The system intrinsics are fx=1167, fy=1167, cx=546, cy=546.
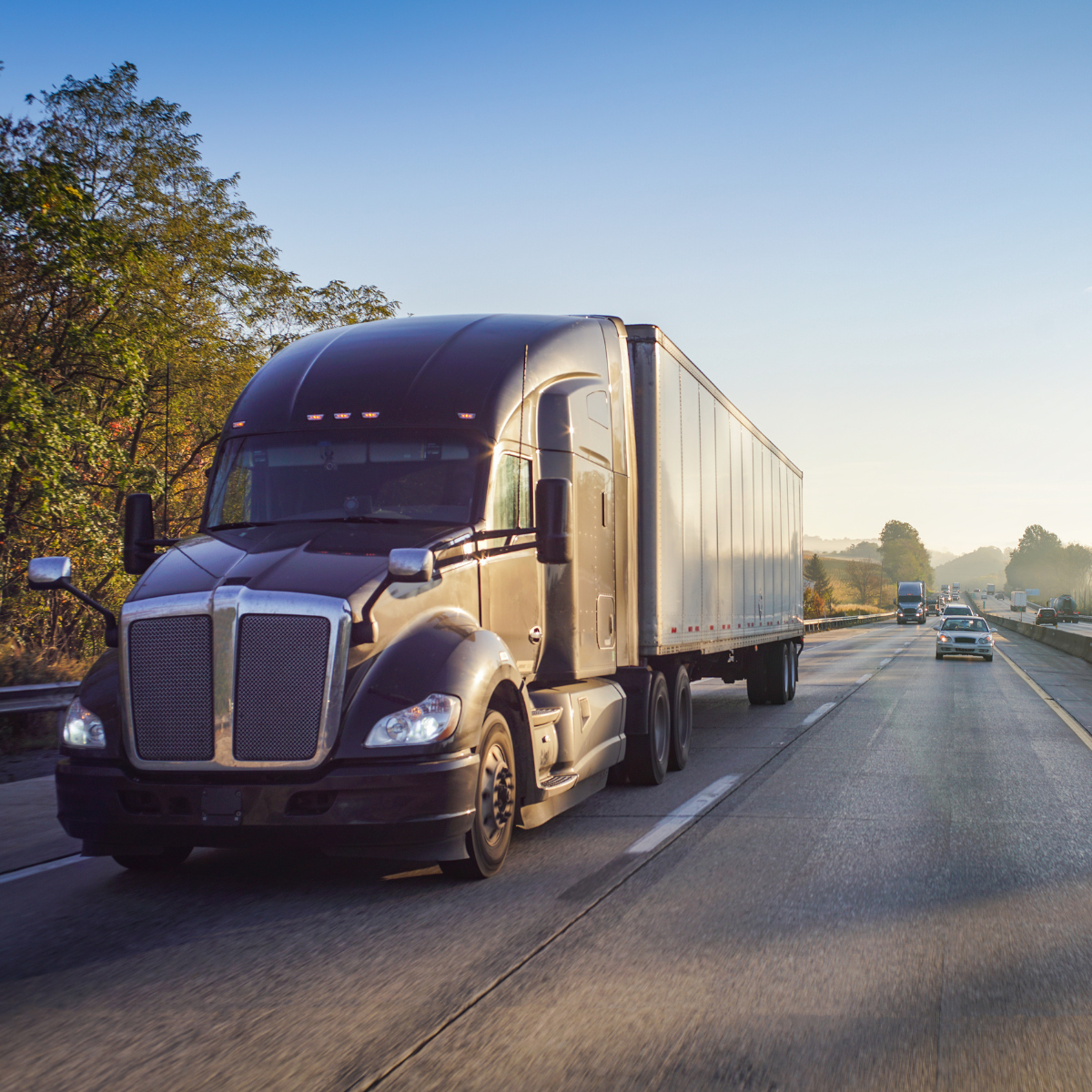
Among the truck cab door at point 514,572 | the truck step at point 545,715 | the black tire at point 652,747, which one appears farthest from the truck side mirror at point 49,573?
the black tire at point 652,747

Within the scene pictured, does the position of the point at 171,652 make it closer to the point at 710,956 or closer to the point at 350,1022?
the point at 350,1022

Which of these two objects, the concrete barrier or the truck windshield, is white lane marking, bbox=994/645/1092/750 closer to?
the truck windshield

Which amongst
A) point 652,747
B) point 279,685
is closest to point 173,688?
point 279,685

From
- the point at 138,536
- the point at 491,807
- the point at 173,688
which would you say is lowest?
the point at 491,807

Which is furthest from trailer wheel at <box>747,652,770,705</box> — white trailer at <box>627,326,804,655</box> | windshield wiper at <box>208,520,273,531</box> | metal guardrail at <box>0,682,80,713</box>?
windshield wiper at <box>208,520,273,531</box>

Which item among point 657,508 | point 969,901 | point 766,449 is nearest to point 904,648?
point 766,449

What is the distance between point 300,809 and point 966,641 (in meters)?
33.6

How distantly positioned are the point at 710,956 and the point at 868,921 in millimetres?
987

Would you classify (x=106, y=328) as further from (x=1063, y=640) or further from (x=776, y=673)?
(x=1063, y=640)

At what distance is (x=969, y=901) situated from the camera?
5816 millimetres

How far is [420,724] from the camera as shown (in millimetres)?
5738

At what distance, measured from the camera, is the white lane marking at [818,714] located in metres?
15.3

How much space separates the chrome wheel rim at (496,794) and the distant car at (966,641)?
3171 cm

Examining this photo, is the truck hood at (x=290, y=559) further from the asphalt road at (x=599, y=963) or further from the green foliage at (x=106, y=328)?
the green foliage at (x=106, y=328)
